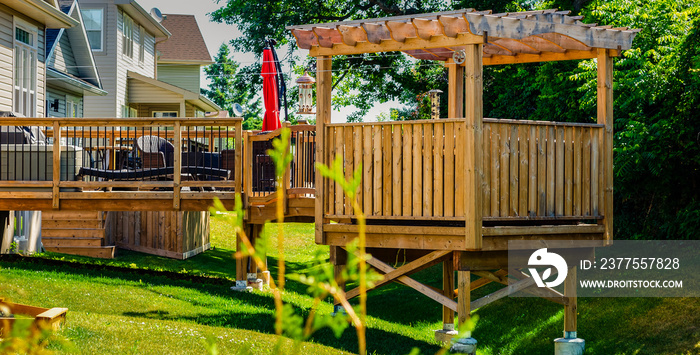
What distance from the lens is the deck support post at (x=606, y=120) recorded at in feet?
30.8

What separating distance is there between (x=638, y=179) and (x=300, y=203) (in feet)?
19.5

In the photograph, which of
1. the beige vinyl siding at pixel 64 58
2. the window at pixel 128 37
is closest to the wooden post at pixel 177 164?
the beige vinyl siding at pixel 64 58

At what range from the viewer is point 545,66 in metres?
16.7

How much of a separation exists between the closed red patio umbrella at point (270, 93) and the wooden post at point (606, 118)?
18.8 ft

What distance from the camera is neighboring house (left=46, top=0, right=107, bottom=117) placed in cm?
1978

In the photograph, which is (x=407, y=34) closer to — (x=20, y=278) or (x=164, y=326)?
(x=164, y=326)

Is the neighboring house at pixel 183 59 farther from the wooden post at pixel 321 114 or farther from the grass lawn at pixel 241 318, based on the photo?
the wooden post at pixel 321 114

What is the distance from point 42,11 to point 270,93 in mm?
5580

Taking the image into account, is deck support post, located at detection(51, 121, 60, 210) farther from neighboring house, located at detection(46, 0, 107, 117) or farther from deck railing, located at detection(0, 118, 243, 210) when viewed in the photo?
neighboring house, located at detection(46, 0, 107, 117)

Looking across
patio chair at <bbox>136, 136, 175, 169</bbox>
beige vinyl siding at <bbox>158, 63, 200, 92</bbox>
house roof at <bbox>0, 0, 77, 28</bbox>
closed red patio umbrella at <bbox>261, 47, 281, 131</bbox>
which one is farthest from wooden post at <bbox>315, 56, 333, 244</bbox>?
beige vinyl siding at <bbox>158, 63, 200, 92</bbox>

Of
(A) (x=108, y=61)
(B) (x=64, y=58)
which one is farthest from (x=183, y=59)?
(B) (x=64, y=58)

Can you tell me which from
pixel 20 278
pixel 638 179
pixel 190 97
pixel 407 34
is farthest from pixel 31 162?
pixel 190 97

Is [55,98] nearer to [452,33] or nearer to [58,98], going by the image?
[58,98]

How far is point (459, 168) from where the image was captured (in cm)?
834
